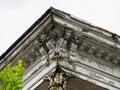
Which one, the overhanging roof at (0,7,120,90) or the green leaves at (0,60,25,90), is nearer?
the green leaves at (0,60,25,90)

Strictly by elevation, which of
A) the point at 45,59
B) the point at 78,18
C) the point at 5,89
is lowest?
the point at 5,89

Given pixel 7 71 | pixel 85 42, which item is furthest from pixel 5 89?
pixel 85 42

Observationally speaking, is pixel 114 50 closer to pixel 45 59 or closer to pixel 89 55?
pixel 89 55

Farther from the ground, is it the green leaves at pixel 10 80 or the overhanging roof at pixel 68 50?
the overhanging roof at pixel 68 50

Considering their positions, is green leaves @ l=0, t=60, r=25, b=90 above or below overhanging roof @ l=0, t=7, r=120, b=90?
below

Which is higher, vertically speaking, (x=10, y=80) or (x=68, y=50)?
(x=68, y=50)

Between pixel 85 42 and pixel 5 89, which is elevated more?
pixel 85 42

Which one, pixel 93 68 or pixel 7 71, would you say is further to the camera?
pixel 93 68

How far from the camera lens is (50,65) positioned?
20062 mm

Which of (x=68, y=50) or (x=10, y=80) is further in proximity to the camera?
(x=68, y=50)

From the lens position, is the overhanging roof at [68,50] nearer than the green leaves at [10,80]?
No

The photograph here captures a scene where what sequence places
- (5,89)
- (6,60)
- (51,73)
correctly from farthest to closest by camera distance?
(6,60) < (51,73) < (5,89)

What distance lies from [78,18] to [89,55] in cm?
162

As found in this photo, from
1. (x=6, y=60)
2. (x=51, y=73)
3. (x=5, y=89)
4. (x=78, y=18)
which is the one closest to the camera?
(x=5, y=89)
